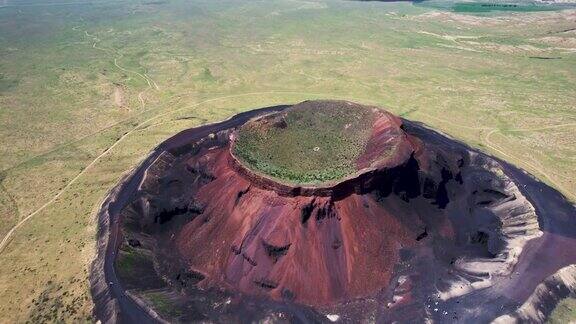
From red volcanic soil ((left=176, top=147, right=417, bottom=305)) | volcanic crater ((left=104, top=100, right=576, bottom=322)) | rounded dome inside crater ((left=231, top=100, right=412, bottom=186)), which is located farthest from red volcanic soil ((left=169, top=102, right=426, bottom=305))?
rounded dome inside crater ((left=231, top=100, right=412, bottom=186))

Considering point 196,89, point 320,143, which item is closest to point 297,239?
point 320,143

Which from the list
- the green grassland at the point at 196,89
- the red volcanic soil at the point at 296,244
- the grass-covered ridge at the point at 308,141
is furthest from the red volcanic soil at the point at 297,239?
the green grassland at the point at 196,89

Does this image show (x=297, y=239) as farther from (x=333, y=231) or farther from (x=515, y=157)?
(x=515, y=157)

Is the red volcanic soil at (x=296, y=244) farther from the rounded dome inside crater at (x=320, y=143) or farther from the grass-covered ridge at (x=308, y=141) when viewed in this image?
the grass-covered ridge at (x=308, y=141)

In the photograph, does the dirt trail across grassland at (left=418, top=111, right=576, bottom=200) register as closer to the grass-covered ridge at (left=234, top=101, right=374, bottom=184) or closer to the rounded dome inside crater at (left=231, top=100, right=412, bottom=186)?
the rounded dome inside crater at (left=231, top=100, right=412, bottom=186)

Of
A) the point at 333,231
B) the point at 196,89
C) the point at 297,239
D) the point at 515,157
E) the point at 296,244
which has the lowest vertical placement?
the point at 196,89

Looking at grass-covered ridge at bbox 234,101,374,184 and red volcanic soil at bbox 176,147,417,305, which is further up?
grass-covered ridge at bbox 234,101,374,184
